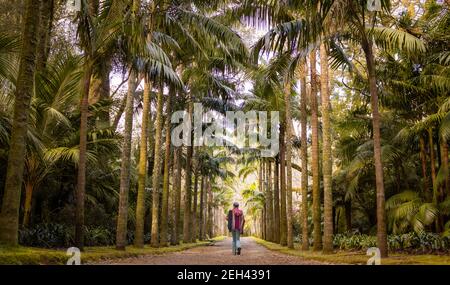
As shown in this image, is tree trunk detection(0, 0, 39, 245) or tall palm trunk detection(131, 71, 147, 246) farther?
tall palm trunk detection(131, 71, 147, 246)

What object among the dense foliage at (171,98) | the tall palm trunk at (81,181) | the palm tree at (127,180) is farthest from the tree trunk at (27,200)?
the palm tree at (127,180)

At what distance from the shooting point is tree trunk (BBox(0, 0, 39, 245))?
666 cm

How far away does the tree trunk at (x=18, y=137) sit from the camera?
6656 mm

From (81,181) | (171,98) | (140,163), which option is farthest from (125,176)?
(171,98)

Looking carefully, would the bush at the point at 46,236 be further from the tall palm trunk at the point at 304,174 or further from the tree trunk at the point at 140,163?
the tall palm trunk at the point at 304,174

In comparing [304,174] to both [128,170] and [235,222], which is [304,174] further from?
[128,170]

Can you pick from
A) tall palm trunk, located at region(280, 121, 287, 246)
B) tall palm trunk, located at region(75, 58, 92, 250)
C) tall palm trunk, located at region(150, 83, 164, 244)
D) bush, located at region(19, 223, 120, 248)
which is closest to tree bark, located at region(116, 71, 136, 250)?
bush, located at region(19, 223, 120, 248)

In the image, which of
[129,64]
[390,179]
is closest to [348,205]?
[390,179]

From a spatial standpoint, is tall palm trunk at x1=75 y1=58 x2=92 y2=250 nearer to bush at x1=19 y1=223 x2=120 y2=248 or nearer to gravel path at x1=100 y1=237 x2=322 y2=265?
gravel path at x1=100 y1=237 x2=322 y2=265

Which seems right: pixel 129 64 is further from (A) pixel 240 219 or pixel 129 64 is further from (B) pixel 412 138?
(B) pixel 412 138

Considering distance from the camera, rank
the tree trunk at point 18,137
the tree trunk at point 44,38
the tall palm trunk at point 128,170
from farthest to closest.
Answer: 1. the tall palm trunk at point 128,170
2. the tree trunk at point 44,38
3. the tree trunk at point 18,137
